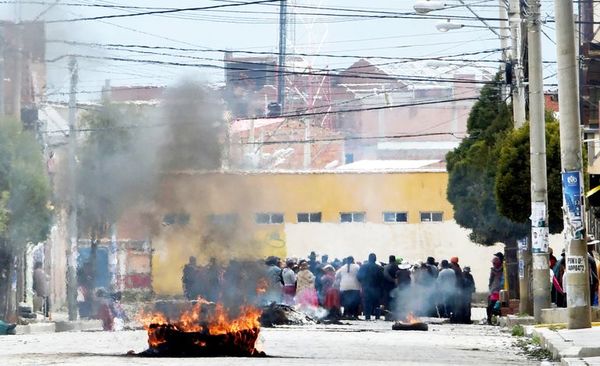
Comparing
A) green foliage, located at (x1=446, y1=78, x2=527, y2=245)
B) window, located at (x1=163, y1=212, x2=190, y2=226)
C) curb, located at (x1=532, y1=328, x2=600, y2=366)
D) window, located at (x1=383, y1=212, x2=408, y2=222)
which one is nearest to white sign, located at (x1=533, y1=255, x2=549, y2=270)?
curb, located at (x1=532, y1=328, x2=600, y2=366)

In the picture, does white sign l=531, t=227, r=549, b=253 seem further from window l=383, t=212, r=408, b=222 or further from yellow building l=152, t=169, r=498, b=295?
window l=383, t=212, r=408, b=222

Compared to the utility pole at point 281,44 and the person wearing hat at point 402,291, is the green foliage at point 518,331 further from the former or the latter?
the utility pole at point 281,44

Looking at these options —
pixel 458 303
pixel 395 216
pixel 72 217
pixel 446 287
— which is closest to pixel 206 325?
pixel 458 303

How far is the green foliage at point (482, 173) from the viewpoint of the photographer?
43.8 m

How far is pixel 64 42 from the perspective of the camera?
3209 cm

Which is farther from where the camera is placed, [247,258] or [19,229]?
[19,229]

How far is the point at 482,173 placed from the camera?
150ft

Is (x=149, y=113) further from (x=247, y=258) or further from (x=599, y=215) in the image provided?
(x=599, y=215)

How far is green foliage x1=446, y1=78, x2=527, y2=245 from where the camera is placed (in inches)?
1725

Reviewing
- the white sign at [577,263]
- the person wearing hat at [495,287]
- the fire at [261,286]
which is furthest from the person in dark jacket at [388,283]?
the white sign at [577,263]

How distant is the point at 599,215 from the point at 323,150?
52041 millimetres

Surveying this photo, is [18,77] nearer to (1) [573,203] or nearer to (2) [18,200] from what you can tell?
(2) [18,200]

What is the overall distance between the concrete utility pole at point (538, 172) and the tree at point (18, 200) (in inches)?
661

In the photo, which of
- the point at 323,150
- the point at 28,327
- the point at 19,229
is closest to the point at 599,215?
the point at 28,327
